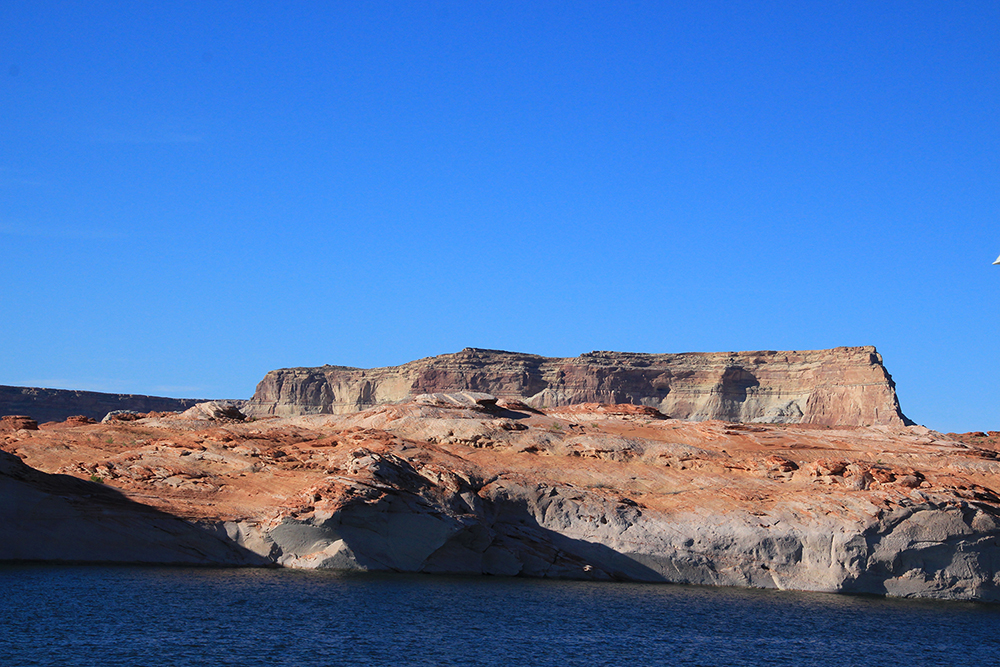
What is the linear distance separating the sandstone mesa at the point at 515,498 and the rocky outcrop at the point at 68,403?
124774 mm

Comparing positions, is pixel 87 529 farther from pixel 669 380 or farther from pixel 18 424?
pixel 669 380

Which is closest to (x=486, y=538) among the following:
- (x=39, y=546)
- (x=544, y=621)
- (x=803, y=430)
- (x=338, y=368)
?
(x=544, y=621)

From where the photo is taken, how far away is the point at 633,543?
41500 millimetres

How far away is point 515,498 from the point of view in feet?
141

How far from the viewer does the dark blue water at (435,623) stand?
2612cm

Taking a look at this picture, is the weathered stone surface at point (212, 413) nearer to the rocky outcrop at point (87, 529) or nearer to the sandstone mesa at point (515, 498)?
the sandstone mesa at point (515, 498)

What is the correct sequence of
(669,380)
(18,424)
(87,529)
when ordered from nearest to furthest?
1. (87,529)
2. (18,424)
3. (669,380)

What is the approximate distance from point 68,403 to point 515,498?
482 feet

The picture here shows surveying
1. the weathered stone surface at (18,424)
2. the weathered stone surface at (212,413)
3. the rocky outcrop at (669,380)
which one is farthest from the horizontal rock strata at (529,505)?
the rocky outcrop at (669,380)

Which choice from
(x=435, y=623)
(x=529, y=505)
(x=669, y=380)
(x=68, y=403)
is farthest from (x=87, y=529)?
(x=68, y=403)

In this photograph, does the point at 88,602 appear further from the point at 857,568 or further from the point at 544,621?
the point at 857,568

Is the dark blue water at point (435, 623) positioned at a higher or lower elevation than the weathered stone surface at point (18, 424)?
lower

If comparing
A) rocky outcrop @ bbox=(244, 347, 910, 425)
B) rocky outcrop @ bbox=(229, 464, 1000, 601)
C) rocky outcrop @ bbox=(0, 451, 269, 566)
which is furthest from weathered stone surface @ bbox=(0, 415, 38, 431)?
rocky outcrop @ bbox=(244, 347, 910, 425)

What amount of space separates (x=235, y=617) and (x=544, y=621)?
31.3ft
